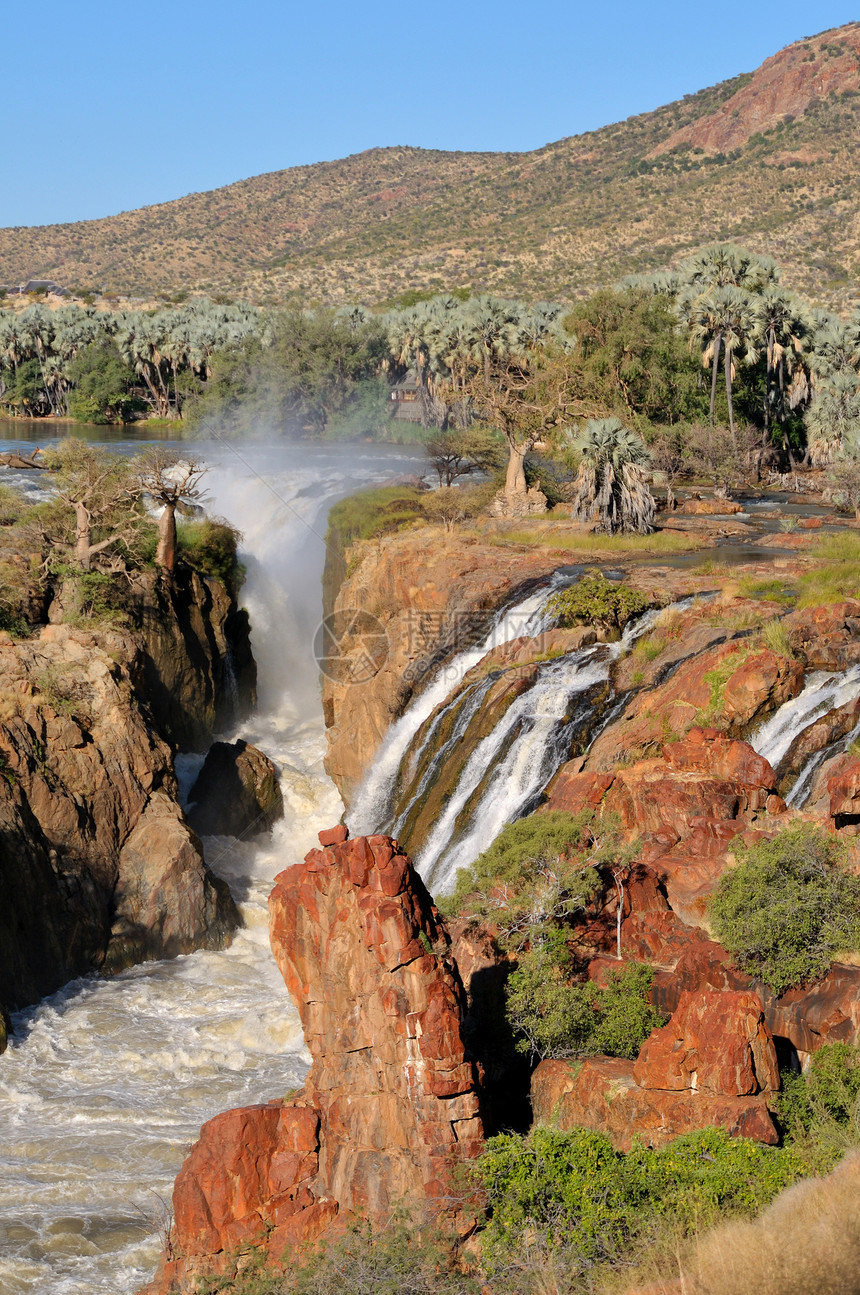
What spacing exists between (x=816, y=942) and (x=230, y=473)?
45.8 meters

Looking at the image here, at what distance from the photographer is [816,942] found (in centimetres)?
1437

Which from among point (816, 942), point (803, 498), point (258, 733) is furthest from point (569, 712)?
point (803, 498)

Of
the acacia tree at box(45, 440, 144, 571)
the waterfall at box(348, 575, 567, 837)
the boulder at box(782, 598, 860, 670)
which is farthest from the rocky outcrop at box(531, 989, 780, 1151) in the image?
the acacia tree at box(45, 440, 144, 571)

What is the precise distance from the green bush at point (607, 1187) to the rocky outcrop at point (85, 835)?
12856mm

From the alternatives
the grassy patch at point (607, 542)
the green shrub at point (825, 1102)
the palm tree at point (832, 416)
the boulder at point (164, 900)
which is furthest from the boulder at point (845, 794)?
the palm tree at point (832, 416)

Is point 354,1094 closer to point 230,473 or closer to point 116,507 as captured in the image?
point 116,507

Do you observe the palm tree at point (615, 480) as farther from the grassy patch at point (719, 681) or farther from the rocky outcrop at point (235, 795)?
the grassy patch at point (719, 681)

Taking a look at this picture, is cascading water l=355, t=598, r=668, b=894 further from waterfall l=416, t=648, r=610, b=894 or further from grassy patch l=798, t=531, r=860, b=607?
grassy patch l=798, t=531, r=860, b=607

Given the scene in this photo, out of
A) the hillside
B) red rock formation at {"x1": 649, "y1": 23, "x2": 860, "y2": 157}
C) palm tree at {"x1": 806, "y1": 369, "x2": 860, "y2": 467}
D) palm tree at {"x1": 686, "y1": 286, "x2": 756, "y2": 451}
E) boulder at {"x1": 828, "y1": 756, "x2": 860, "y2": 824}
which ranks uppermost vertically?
red rock formation at {"x1": 649, "y1": 23, "x2": 860, "y2": 157}

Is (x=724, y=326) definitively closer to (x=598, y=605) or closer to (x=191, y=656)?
(x=191, y=656)

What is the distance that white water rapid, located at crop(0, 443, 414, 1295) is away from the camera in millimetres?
14094

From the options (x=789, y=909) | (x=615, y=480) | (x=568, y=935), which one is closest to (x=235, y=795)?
(x=568, y=935)

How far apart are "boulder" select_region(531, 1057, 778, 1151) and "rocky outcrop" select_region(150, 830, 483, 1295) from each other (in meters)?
1.88

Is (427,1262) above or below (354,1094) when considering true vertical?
below
